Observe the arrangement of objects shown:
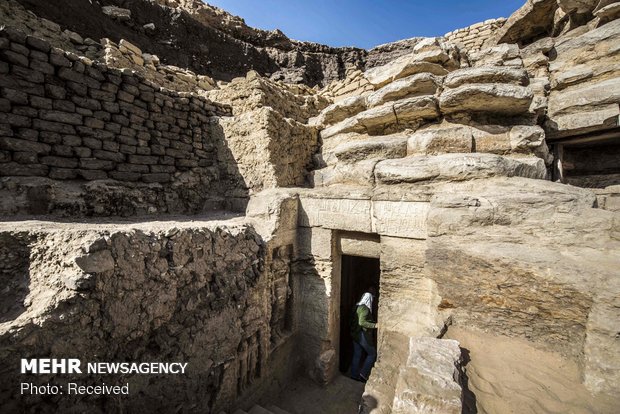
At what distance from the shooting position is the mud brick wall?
10.1 ft

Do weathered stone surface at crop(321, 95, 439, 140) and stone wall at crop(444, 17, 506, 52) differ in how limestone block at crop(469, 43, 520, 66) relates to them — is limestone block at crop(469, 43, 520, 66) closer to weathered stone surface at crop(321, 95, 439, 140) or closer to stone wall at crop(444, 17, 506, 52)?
weathered stone surface at crop(321, 95, 439, 140)

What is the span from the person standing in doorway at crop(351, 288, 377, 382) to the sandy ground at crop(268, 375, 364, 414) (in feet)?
1.54

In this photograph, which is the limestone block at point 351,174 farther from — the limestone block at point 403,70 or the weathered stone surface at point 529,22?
the weathered stone surface at point 529,22

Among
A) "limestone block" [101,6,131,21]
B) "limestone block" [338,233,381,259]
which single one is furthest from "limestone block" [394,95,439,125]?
"limestone block" [101,6,131,21]

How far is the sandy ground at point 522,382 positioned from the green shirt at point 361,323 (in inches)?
86.4

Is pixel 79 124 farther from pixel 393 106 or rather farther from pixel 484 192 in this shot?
pixel 484 192

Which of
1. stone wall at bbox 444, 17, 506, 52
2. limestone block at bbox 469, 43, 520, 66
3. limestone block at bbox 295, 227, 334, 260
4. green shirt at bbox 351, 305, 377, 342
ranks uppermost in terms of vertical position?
stone wall at bbox 444, 17, 506, 52

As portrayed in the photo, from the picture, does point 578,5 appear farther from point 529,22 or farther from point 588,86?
point 588,86

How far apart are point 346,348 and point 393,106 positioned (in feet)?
16.7

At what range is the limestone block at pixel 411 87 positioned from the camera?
461cm

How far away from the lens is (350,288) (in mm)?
6238

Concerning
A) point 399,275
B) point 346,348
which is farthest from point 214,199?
point 346,348

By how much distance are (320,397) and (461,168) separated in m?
3.98

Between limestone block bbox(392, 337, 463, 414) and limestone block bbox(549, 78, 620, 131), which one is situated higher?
limestone block bbox(549, 78, 620, 131)
